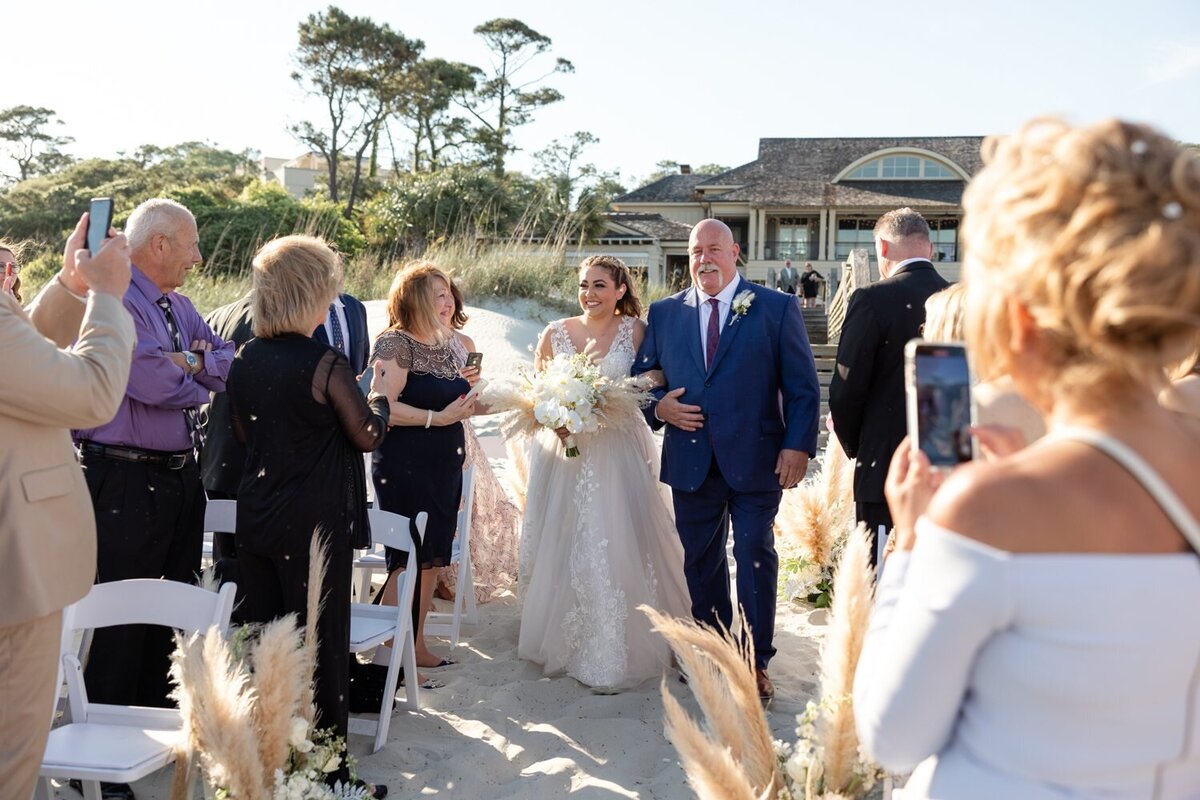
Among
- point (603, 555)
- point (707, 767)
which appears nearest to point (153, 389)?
point (603, 555)

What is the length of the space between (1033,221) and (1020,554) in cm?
46

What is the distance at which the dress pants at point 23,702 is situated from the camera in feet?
9.18

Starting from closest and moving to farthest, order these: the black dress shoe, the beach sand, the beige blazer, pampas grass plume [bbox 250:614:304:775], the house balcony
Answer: the beige blazer < pampas grass plume [bbox 250:614:304:775] < the black dress shoe < the beach sand < the house balcony

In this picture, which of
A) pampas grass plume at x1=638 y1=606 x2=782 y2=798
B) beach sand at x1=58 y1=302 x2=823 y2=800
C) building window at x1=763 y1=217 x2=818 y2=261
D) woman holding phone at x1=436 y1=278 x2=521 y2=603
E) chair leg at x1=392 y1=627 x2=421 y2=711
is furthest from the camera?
building window at x1=763 y1=217 x2=818 y2=261

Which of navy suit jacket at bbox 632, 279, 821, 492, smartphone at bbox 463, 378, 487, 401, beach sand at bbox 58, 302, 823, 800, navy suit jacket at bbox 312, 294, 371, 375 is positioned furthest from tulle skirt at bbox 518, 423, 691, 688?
navy suit jacket at bbox 312, 294, 371, 375

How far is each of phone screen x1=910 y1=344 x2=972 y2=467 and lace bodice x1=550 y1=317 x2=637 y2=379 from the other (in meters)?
4.09

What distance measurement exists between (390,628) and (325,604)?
749 millimetres

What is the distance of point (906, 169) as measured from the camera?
43250 millimetres

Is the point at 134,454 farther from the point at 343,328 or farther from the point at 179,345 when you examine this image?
the point at 343,328

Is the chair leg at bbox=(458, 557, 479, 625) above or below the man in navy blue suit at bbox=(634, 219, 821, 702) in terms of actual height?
below

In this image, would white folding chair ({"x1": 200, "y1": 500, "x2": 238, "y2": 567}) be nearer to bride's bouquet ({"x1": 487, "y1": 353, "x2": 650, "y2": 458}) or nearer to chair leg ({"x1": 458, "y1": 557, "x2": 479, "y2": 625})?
bride's bouquet ({"x1": 487, "y1": 353, "x2": 650, "y2": 458})

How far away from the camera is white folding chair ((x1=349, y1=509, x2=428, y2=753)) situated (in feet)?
14.9

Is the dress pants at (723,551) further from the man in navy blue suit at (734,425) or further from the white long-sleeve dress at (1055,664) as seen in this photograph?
the white long-sleeve dress at (1055,664)

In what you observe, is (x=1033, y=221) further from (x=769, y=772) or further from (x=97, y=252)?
(x=97, y=252)
